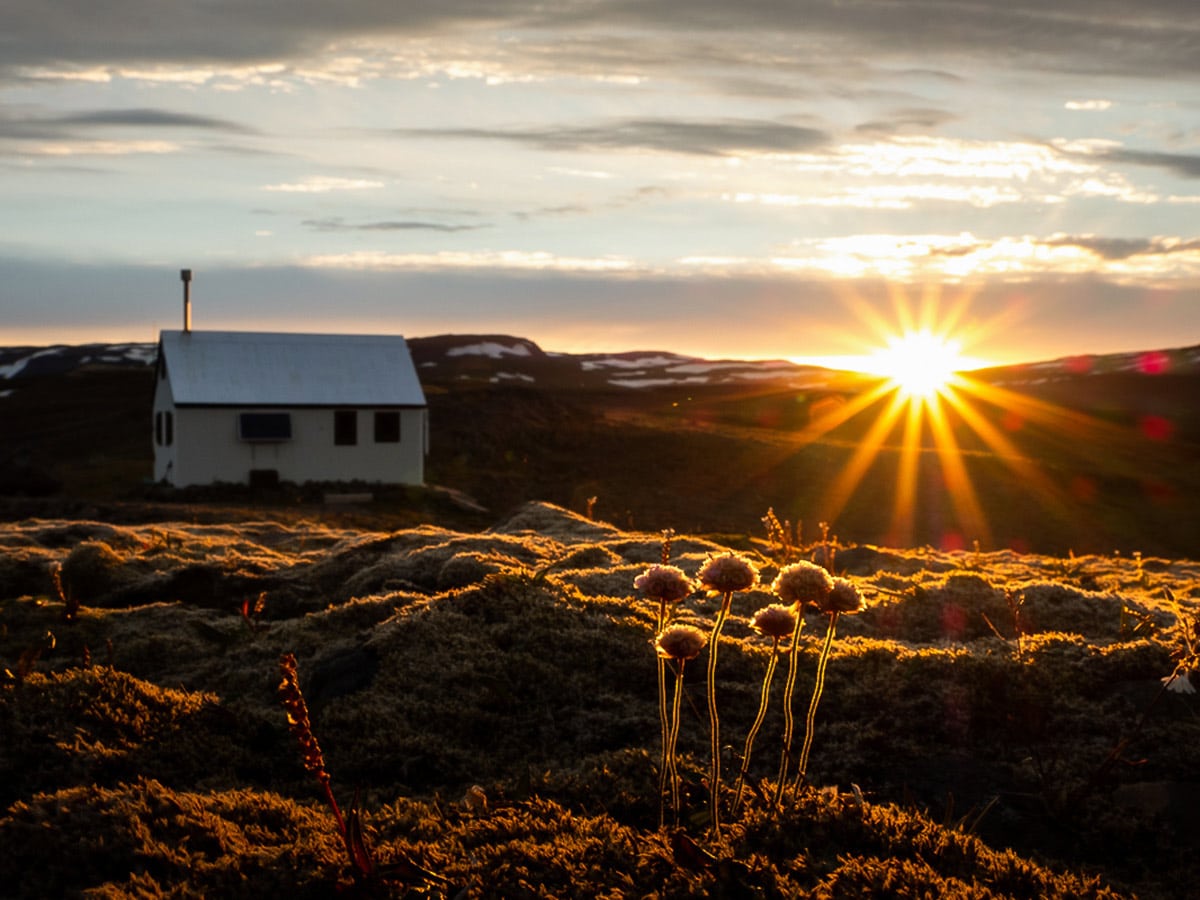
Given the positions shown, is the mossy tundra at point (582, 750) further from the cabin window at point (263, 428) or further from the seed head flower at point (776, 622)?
the cabin window at point (263, 428)

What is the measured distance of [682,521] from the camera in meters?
32.6

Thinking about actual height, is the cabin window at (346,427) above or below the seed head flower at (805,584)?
below

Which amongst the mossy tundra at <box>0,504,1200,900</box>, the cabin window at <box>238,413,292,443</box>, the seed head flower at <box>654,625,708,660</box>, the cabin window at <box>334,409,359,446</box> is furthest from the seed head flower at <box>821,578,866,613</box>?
the cabin window at <box>334,409,359,446</box>

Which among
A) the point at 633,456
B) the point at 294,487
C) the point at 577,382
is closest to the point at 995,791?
the point at 294,487

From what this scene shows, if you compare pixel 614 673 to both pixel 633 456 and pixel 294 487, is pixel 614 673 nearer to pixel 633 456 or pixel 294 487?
pixel 294 487

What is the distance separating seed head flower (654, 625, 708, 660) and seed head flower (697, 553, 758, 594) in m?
0.22

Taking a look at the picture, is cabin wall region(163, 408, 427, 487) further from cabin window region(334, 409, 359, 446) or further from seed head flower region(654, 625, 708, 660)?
seed head flower region(654, 625, 708, 660)

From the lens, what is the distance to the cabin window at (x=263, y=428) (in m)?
36.5

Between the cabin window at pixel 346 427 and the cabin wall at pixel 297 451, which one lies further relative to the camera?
the cabin window at pixel 346 427

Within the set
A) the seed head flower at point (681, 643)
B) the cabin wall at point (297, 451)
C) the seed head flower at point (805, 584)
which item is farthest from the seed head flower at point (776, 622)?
the cabin wall at point (297, 451)

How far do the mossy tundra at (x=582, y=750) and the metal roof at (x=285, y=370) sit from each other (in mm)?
26340

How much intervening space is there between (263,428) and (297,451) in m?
1.42

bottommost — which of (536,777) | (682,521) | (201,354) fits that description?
(682,521)

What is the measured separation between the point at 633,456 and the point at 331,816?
4379 centimetres
